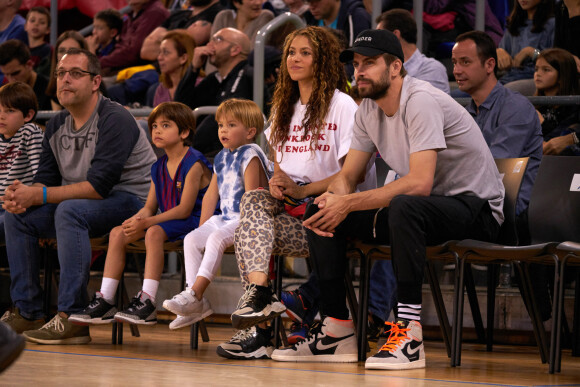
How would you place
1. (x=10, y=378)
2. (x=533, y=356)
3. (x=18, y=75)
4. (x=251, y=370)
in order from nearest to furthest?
1. (x=10, y=378)
2. (x=251, y=370)
3. (x=533, y=356)
4. (x=18, y=75)

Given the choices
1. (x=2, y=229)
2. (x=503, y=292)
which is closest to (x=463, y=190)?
(x=503, y=292)

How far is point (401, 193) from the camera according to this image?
3041 mm

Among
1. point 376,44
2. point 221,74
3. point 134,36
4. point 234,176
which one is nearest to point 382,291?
point 234,176

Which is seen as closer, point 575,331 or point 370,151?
point 370,151

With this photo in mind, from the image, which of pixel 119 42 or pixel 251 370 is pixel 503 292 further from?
pixel 119 42

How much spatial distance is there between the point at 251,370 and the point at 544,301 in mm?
1508

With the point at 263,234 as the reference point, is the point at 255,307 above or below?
below

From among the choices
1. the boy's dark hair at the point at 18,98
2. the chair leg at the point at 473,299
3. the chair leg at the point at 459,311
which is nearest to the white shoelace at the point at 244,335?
the chair leg at the point at 459,311

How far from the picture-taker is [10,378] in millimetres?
2412

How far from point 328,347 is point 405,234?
20.7 inches

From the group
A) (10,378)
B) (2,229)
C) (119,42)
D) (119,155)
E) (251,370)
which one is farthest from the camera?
(119,42)

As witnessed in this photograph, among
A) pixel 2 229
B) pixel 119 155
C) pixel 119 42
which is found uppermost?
pixel 119 42

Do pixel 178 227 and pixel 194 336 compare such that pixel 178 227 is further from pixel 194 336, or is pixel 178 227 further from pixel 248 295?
pixel 248 295

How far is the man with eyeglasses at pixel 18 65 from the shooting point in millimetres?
5797
